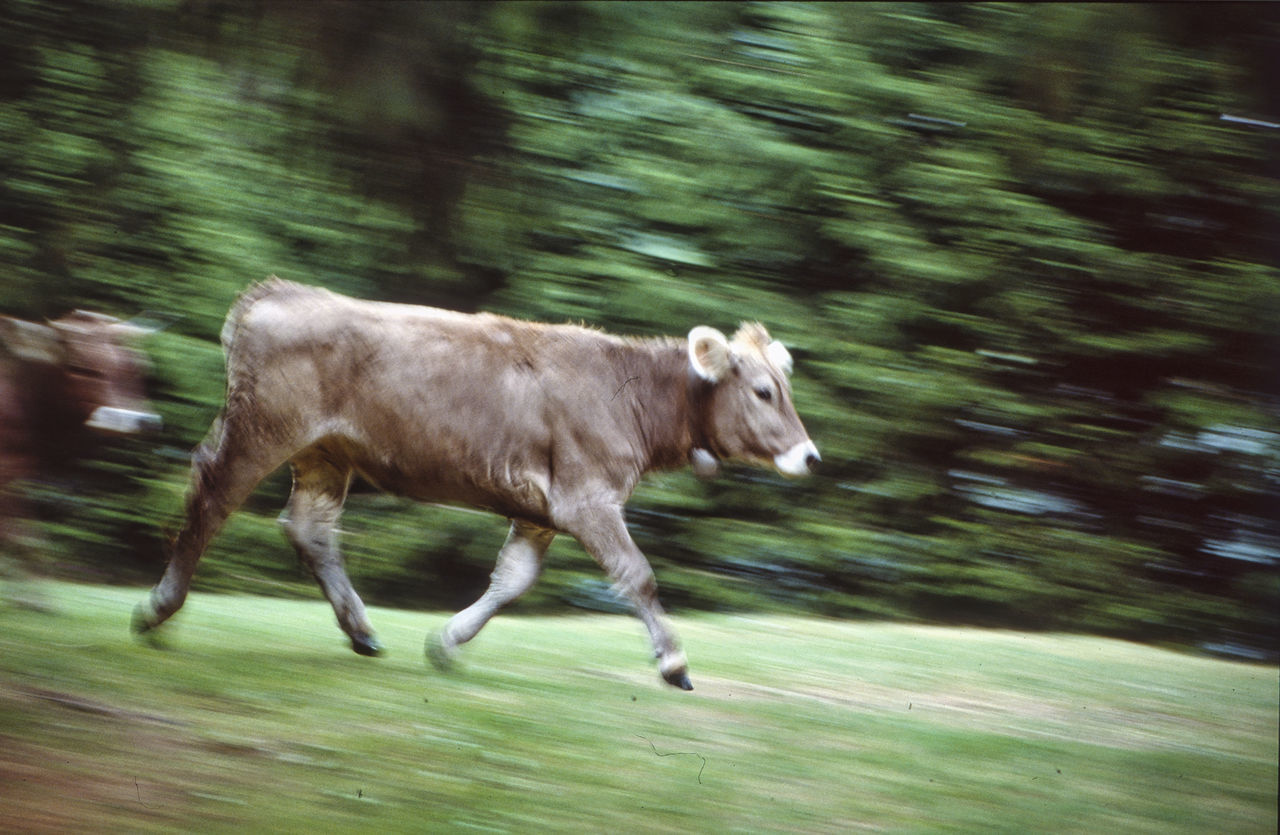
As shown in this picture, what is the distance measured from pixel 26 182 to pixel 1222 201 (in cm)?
1031

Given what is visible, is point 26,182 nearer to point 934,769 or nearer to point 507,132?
point 507,132

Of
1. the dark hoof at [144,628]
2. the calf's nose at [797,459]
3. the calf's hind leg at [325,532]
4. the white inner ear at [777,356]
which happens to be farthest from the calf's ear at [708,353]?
the dark hoof at [144,628]

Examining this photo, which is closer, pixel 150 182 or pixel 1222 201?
pixel 150 182

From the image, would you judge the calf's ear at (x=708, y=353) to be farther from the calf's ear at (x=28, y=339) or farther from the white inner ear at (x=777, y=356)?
the calf's ear at (x=28, y=339)

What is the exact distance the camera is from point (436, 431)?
703cm

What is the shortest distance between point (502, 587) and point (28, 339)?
2.83m

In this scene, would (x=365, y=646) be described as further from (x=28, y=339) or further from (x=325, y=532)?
(x=28, y=339)

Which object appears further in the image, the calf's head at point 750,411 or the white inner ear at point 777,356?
the white inner ear at point 777,356

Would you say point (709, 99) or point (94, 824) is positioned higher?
point (709, 99)

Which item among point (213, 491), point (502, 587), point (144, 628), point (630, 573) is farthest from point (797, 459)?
point (144, 628)

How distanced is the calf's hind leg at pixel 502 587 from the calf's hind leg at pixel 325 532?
45 cm

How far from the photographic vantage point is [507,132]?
22.0ft

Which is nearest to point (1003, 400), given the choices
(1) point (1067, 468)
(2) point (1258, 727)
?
(1) point (1067, 468)

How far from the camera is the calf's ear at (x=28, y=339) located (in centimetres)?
502
